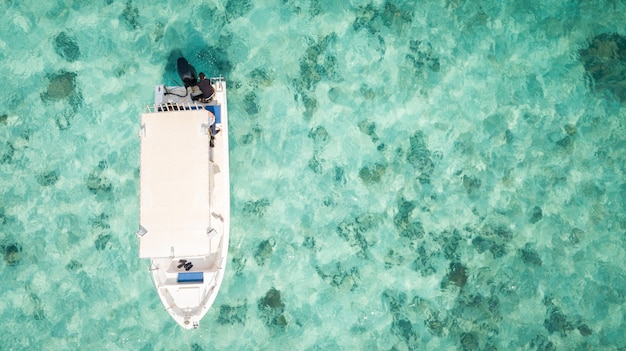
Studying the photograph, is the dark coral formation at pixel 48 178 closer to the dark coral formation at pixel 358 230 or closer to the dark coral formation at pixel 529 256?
the dark coral formation at pixel 358 230

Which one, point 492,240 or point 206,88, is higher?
point 206,88

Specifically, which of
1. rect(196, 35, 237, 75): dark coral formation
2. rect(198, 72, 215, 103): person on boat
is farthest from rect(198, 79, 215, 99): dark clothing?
rect(196, 35, 237, 75): dark coral formation

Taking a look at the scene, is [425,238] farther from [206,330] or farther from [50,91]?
[50,91]

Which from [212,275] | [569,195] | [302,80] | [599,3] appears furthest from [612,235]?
[212,275]

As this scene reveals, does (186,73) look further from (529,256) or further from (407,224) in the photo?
(529,256)

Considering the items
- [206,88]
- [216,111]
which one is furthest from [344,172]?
[206,88]
